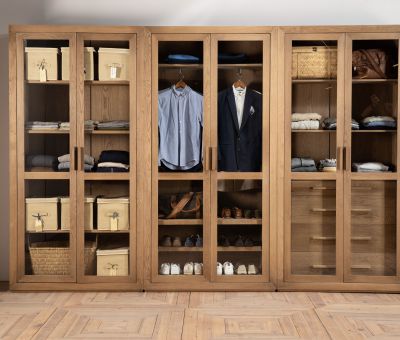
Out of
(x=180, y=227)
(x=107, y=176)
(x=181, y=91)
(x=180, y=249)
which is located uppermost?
(x=181, y=91)

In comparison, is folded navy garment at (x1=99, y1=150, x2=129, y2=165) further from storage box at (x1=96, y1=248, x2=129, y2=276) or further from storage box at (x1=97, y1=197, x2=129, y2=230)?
storage box at (x1=96, y1=248, x2=129, y2=276)

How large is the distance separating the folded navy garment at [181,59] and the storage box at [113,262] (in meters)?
1.46

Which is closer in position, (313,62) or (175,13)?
(313,62)

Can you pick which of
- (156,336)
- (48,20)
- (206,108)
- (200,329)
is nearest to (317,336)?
(200,329)

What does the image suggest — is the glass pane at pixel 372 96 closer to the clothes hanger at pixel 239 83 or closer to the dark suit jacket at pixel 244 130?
the dark suit jacket at pixel 244 130

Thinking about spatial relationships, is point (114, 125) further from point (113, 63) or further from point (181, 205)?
point (181, 205)

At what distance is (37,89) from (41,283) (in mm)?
1456

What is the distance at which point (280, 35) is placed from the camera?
14.5 ft

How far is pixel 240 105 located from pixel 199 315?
158cm

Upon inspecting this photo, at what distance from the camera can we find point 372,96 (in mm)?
4418

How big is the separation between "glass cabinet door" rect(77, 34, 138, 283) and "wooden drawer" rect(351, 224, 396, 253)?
166cm

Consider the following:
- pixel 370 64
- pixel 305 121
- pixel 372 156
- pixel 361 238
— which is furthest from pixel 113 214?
pixel 370 64

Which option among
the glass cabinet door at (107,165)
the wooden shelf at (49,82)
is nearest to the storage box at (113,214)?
the glass cabinet door at (107,165)

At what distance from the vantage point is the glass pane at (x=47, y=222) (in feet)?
14.7
